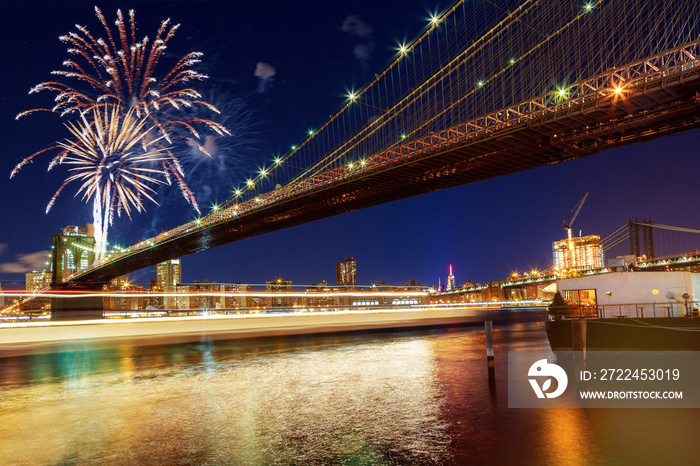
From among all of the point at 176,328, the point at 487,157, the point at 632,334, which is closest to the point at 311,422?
the point at 632,334

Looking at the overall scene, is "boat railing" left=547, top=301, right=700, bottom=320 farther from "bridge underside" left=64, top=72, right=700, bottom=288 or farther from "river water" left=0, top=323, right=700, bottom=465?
"bridge underside" left=64, top=72, right=700, bottom=288

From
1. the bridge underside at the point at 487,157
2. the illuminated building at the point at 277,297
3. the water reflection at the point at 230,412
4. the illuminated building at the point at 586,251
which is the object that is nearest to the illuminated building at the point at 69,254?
the bridge underside at the point at 487,157

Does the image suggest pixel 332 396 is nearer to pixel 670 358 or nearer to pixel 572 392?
pixel 572 392

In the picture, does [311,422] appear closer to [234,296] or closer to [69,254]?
[234,296]

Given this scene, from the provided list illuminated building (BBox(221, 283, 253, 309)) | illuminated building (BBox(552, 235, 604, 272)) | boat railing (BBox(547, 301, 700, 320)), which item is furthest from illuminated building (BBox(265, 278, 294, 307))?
illuminated building (BBox(552, 235, 604, 272))

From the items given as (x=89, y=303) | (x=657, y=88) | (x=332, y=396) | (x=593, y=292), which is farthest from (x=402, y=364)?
(x=89, y=303)

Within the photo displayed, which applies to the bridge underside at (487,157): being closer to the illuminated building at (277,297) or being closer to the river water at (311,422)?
the illuminated building at (277,297)
